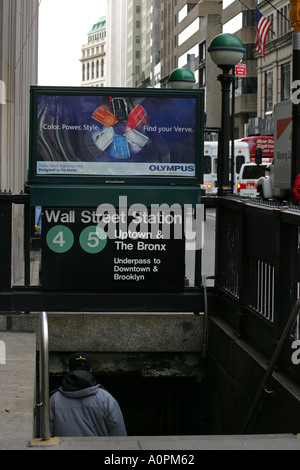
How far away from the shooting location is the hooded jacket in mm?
6398

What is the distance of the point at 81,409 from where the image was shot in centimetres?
643

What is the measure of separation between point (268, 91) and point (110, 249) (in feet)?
224

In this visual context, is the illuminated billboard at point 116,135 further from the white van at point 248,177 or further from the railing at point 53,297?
the white van at point 248,177

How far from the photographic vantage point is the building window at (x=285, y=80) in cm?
6900

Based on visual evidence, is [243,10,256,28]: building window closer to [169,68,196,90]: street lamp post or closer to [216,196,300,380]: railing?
[169,68,196,90]: street lamp post

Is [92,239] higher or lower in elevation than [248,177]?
lower

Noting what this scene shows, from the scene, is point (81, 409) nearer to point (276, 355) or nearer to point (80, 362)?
point (80, 362)

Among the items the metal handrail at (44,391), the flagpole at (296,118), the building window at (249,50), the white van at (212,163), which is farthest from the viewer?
the building window at (249,50)

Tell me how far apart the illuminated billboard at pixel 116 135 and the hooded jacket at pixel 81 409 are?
318 cm

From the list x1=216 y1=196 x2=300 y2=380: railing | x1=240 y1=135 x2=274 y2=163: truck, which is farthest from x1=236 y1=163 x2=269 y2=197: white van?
x1=216 y1=196 x2=300 y2=380: railing

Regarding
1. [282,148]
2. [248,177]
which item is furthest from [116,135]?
[248,177]

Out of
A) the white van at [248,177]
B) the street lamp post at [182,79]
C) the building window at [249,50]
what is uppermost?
the building window at [249,50]

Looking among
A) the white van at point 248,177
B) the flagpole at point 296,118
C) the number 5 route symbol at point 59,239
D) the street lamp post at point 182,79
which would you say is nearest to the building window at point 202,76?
the white van at point 248,177
